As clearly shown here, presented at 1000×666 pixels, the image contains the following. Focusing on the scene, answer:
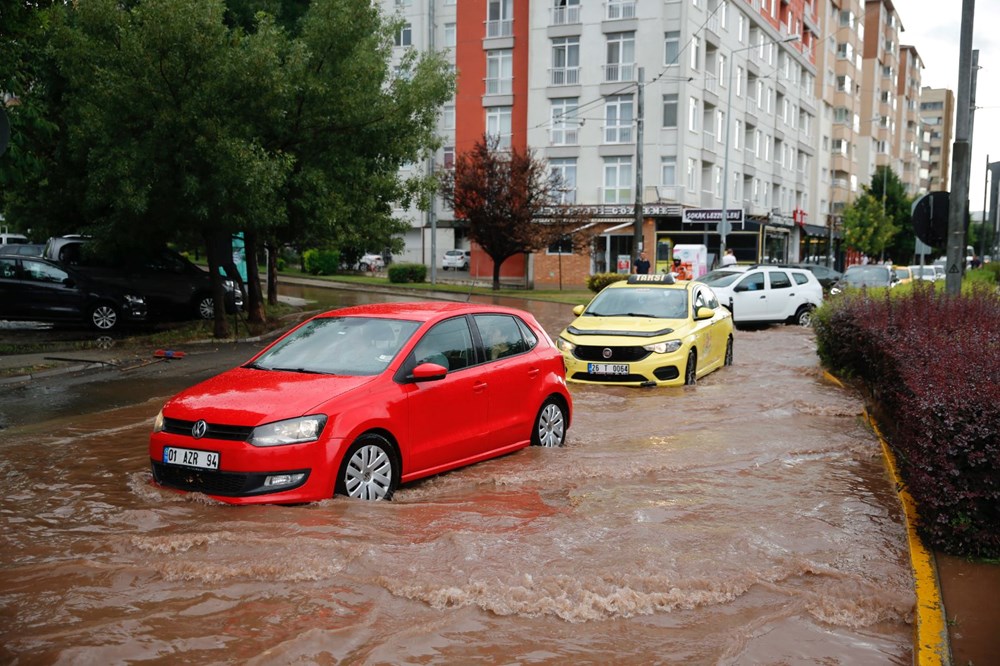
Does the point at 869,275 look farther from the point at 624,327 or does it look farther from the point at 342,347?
the point at 342,347

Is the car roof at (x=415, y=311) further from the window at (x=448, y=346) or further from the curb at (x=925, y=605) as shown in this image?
the curb at (x=925, y=605)

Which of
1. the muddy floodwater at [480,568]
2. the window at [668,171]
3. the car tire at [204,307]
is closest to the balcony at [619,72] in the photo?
the window at [668,171]

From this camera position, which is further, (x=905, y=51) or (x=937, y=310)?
(x=905, y=51)

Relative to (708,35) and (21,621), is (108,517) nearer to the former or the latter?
(21,621)

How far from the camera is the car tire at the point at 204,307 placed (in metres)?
21.8

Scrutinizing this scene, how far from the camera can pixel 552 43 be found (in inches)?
1903

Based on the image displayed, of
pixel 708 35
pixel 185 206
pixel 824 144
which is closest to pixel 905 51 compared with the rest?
pixel 824 144

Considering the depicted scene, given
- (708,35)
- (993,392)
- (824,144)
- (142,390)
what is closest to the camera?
(993,392)

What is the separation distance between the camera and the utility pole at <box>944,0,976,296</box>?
11.7 m

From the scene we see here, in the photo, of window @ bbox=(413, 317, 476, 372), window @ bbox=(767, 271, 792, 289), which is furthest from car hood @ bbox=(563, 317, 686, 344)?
window @ bbox=(767, 271, 792, 289)

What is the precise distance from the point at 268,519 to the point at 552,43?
45367mm

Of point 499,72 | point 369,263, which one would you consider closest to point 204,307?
point 499,72

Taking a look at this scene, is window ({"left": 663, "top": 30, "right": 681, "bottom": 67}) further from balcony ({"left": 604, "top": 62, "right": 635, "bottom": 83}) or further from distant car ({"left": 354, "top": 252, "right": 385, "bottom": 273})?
distant car ({"left": 354, "top": 252, "right": 385, "bottom": 273})

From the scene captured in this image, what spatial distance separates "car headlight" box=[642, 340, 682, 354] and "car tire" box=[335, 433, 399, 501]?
271 inches
